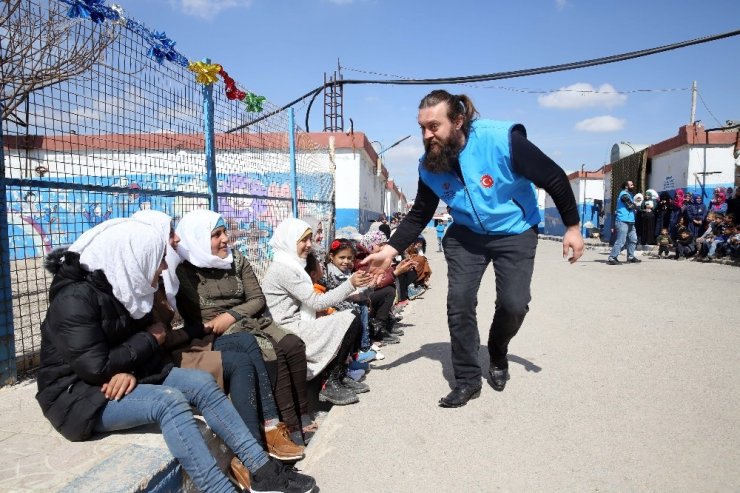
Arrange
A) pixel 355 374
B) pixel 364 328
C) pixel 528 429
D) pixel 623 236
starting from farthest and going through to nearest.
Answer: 1. pixel 623 236
2. pixel 364 328
3. pixel 355 374
4. pixel 528 429

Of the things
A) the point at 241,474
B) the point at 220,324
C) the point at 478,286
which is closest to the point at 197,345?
the point at 220,324

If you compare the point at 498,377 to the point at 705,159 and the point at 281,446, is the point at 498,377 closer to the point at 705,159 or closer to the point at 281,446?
the point at 281,446

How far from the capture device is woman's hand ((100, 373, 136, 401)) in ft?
7.40

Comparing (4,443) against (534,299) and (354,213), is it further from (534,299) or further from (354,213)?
(354,213)

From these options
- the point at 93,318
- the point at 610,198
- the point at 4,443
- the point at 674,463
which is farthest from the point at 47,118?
the point at 610,198

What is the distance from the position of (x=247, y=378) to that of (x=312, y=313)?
1078 millimetres

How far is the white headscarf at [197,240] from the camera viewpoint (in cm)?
321

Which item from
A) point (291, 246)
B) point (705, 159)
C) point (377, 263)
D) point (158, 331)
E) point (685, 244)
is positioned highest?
point (705, 159)

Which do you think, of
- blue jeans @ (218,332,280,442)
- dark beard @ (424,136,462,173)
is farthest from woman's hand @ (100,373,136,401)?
dark beard @ (424,136,462,173)

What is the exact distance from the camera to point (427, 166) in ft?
11.6

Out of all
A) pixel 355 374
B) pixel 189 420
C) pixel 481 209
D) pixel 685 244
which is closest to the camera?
pixel 189 420

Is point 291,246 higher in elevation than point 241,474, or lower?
higher

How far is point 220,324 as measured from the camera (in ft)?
10.4

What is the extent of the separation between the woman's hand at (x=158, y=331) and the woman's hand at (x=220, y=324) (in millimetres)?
534
